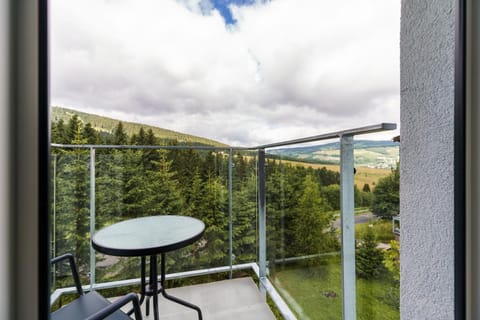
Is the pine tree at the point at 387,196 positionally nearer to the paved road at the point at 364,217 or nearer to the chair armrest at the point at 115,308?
the paved road at the point at 364,217

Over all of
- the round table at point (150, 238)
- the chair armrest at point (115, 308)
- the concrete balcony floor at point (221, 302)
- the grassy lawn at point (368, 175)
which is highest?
the grassy lawn at point (368, 175)

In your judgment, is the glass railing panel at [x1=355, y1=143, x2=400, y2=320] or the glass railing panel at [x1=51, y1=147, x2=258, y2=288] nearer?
the glass railing panel at [x1=355, y1=143, x2=400, y2=320]

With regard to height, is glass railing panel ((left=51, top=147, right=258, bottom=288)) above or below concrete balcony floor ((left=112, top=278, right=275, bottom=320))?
above

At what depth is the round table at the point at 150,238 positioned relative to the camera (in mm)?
1363

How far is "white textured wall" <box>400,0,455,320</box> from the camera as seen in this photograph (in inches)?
27.7

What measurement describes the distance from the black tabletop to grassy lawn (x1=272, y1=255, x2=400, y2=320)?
813mm

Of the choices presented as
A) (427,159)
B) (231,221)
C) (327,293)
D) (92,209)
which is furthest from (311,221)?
(92,209)

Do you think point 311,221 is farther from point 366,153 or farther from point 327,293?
point 366,153

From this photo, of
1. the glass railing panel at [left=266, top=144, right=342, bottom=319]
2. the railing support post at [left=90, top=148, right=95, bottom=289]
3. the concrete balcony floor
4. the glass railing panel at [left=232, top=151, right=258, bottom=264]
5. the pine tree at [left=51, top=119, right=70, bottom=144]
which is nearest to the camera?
the pine tree at [left=51, top=119, right=70, bottom=144]

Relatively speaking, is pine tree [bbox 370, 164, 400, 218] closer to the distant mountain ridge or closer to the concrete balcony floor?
the distant mountain ridge

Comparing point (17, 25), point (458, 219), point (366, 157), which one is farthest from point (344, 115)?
point (17, 25)

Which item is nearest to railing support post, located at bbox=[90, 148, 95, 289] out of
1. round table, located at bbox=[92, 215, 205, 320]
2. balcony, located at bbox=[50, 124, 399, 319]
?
balcony, located at bbox=[50, 124, 399, 319]

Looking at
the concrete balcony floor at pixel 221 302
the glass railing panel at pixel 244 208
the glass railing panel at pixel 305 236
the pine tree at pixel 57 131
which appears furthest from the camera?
the glass railing panel at pixel 244 208

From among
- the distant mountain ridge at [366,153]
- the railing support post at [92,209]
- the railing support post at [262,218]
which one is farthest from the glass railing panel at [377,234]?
the railing support post at [92,209]
